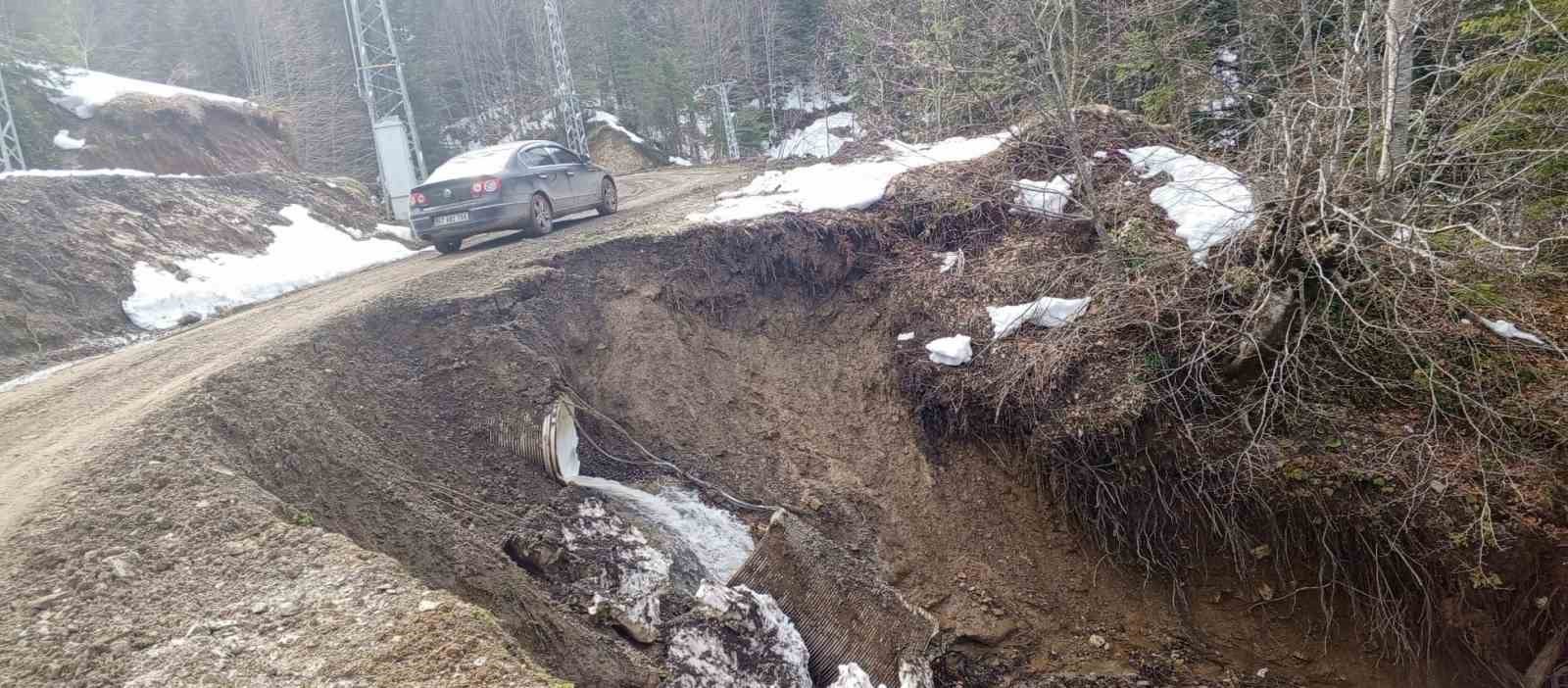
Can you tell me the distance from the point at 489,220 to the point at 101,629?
26.1 feet

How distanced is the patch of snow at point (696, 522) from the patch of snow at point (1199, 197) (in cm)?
530

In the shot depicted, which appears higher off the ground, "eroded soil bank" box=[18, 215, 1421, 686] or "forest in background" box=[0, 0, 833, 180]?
"forest in background" box=[0, 0, 833, 180]

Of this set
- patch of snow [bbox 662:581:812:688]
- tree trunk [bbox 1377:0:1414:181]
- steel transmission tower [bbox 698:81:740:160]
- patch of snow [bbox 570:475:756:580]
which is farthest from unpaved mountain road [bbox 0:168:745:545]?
steel transmission tower [bbox 698:81:740:160]

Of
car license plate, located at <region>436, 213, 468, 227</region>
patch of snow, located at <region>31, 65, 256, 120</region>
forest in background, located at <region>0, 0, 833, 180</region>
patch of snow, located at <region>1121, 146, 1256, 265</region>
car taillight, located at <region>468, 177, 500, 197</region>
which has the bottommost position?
patch of snow, located at <region>1121, 146, 1256, 265</region>

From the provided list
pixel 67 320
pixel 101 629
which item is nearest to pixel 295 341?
pixel 101 629

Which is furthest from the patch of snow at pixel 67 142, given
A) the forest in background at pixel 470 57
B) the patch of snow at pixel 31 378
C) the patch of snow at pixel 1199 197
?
the patch of snow at pixel 1199 197

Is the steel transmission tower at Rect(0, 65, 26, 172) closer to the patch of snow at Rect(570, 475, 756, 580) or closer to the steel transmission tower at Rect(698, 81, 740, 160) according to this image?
the patch of snow at Rect(570, 475, 756, 580)

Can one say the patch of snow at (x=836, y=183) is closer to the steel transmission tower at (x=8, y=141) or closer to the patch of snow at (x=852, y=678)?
the patch of snow at (x=852, y=678)

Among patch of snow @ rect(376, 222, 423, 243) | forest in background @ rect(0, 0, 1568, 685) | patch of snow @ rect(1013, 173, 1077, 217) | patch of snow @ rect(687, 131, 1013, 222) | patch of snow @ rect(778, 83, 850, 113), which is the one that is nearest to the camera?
forest in background @ rect(0, 0, 1568, 685)

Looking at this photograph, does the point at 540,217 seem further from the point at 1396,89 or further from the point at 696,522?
the point at 1396,89

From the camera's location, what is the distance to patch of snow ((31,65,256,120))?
16.6m

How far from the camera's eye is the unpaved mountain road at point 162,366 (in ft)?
15.9

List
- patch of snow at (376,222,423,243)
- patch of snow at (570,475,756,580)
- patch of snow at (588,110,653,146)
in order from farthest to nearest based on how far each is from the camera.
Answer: patch of snow at (588,110,653,146) < patch of snow at (376,222,423,243) < patch of snow at (570,475,756,580)

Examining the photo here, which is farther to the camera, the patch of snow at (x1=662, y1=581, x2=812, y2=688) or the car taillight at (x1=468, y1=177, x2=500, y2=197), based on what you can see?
the car taillight at (x1=468, y1=177, x2=500, y2=197)
